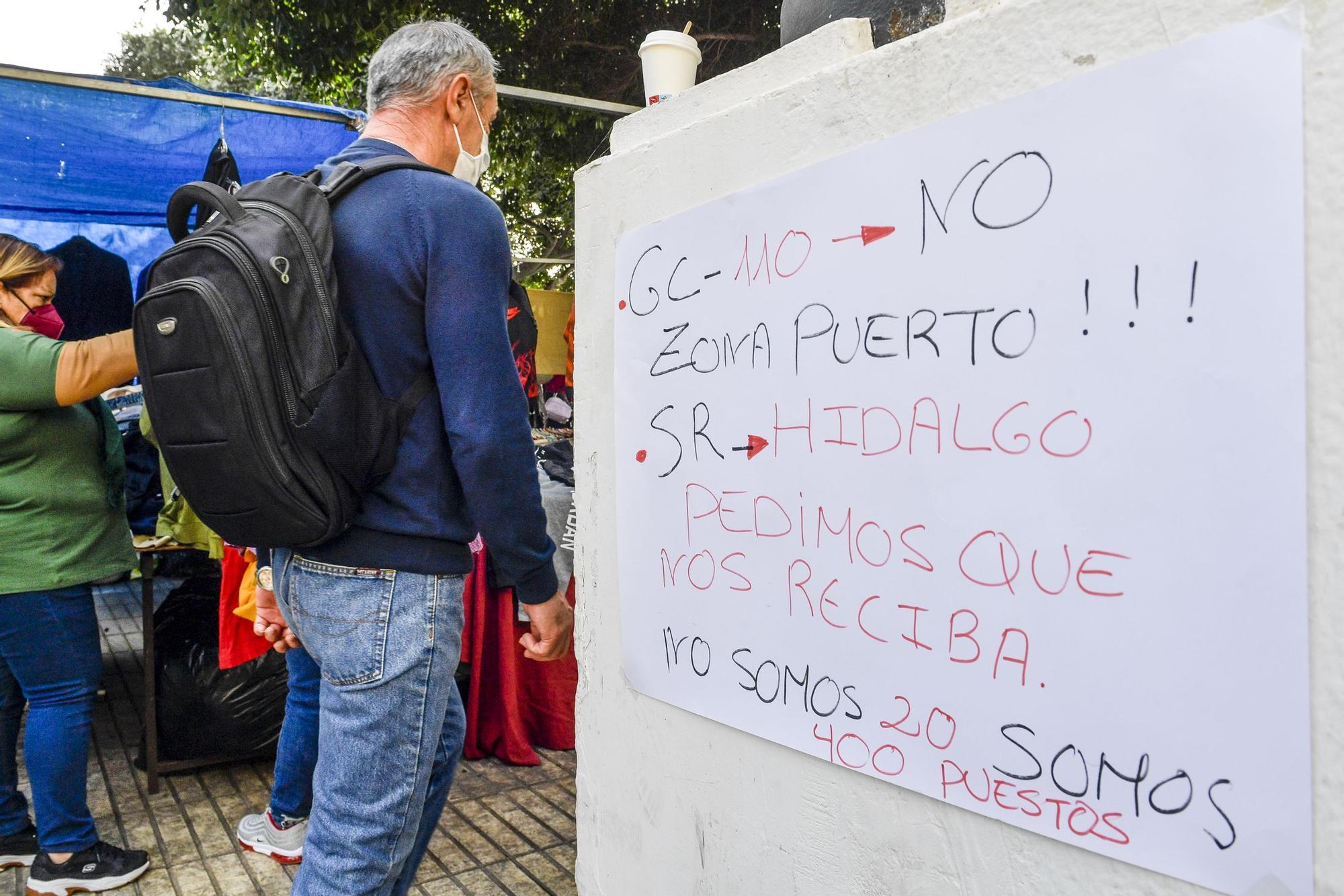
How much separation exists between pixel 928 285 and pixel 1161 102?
36cm

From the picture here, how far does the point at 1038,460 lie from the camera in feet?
4.04

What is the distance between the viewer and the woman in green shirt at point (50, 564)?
8.66 feet

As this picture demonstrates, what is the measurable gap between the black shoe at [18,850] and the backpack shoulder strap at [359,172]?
98.2 inches

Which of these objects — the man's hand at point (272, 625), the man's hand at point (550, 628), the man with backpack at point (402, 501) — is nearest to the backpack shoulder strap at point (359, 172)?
the man with backpack at point (402, 501)

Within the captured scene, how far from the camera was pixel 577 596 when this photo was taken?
7.14 ft

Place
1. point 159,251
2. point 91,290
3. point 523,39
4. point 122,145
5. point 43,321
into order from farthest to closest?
point 523,39 → point 159,251 → point 91,290 → point 122,145 → point 43,321

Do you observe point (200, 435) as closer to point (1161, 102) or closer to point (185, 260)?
point (185, 260)

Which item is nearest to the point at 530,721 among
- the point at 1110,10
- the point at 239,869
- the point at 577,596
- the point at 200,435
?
the point at 239,869

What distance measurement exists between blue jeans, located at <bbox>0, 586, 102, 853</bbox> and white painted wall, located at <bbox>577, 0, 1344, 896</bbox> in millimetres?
1705

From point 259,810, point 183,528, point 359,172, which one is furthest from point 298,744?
point 359,172

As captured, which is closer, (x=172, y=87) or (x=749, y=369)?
(x=749, y=369)

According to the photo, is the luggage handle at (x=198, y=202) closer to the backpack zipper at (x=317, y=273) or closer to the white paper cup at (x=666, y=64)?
the backpack zipper at (x=317, y=273)

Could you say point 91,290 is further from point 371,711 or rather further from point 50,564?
point 371,711

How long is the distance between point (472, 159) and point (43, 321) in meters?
1.66
